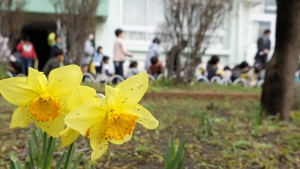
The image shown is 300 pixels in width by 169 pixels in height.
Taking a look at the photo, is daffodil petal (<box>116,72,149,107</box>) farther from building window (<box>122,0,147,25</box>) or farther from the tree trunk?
building window (<box>122,0,147,25</box>)

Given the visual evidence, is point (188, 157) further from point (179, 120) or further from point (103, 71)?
point (103, 71)

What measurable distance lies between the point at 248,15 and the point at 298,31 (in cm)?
1243

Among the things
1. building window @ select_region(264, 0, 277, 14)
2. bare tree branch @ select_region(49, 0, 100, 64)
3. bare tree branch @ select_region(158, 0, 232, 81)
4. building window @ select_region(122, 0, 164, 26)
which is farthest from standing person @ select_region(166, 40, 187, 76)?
building window @ select_region(264, 0, 277, 14)

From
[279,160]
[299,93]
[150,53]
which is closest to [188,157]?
[279,160]

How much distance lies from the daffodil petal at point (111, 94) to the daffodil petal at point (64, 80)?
0.13 metres

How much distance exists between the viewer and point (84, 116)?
95 cm

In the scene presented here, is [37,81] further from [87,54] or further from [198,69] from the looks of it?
[198,69]

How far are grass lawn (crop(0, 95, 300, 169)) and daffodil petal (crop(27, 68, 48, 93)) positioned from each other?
120cm

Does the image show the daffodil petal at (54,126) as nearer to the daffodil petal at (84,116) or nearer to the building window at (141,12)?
the daffodil petal at (84,116)

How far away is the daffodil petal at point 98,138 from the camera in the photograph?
0.99 meters

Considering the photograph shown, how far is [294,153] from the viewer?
2.70 m

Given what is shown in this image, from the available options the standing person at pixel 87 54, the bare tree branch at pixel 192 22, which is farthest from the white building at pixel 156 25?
the bare tree branch at pixel 192 22

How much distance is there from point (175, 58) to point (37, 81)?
7.95 metres

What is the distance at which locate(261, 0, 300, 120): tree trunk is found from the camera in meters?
3.84
